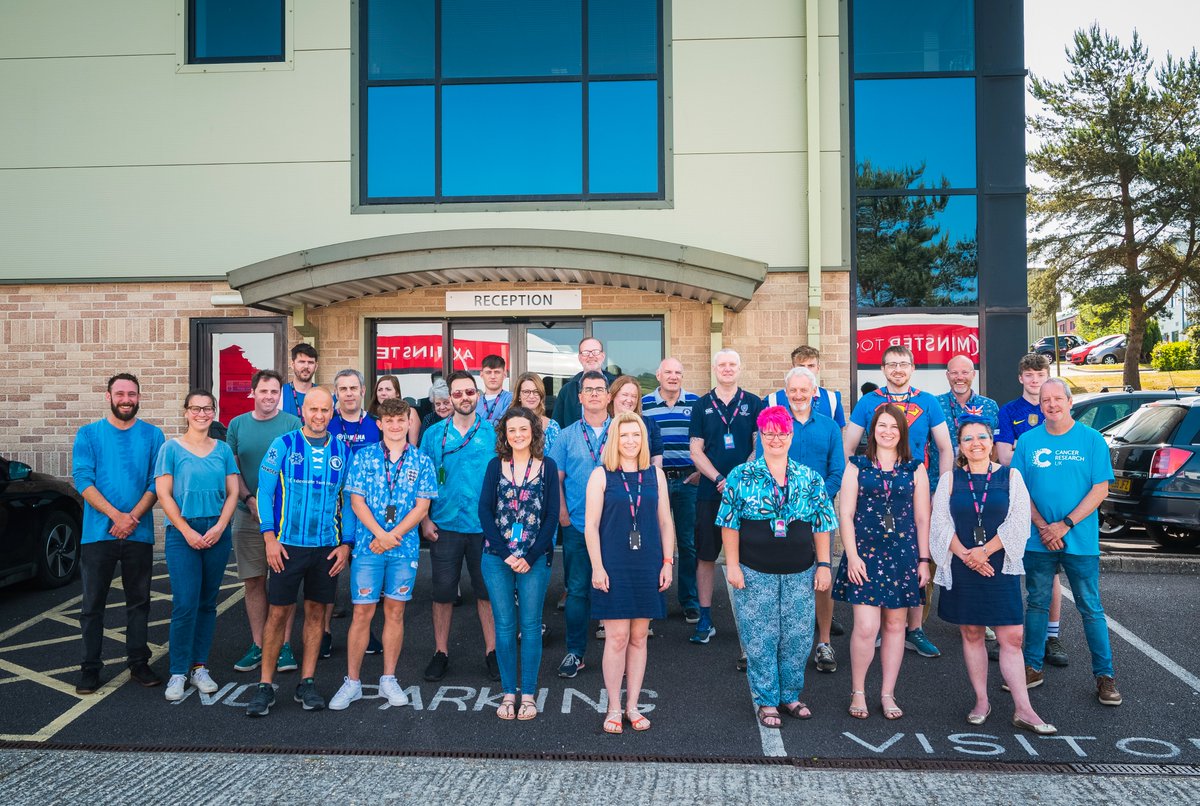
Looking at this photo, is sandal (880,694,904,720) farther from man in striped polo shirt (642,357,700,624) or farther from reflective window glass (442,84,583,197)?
reflective window glass (442,84,583,197)

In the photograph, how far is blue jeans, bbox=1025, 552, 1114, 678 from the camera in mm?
4879

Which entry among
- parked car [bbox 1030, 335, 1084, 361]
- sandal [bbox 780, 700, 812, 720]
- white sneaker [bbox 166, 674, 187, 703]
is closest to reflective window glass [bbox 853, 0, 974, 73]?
sandal [bbox 780, 700, 812, 720]

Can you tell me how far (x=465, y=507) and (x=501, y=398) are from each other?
1.26 meters

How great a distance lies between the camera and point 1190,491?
8.23 metres

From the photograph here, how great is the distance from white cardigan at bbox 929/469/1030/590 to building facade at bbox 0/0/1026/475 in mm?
4750

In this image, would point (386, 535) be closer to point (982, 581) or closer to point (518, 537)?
point (518, 537)

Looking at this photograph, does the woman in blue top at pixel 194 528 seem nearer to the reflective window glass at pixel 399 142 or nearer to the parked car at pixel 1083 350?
the reflective window glass at pixel 399 142

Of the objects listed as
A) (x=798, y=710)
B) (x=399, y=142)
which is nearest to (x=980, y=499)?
(x=798, y=710)

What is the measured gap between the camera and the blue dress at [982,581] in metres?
4.52

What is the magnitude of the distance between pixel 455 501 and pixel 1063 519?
11.8ft

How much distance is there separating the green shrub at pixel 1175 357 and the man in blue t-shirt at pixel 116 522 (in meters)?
39.9

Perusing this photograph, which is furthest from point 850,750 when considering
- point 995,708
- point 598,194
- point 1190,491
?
point 598,194

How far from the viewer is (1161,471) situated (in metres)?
8.37

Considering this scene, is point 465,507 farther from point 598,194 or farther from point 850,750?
point 598,194
